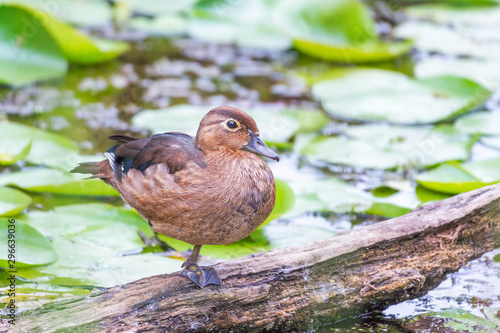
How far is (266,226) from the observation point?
13.4ft

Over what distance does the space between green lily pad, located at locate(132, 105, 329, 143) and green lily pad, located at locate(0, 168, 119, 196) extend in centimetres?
102

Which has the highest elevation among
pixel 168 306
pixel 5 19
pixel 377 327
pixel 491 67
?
pixel 5 19

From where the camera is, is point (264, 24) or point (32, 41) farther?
point (264, 24)

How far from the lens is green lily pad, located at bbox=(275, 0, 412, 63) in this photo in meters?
6.82

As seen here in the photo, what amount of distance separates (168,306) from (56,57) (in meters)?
3.99

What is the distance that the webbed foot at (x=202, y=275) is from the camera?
9.95 feet

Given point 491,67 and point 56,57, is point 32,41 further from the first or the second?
point 491,67

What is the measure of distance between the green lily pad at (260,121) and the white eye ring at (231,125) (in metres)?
1.99

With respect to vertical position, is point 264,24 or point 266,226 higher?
point 264,24

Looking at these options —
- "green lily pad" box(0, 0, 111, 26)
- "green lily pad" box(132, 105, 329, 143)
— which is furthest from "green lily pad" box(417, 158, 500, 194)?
"green lily pad" box(0, 0, 111, 26)

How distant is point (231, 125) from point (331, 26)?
161 inches

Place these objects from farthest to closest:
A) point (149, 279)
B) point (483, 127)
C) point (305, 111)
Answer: point (305, 111)
point (483, 127)
point (149, 279)

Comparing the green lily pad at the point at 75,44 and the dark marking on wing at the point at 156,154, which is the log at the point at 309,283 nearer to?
the dark marking on wing at the point at 156,154

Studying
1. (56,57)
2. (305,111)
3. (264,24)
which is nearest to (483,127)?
(305,111)
